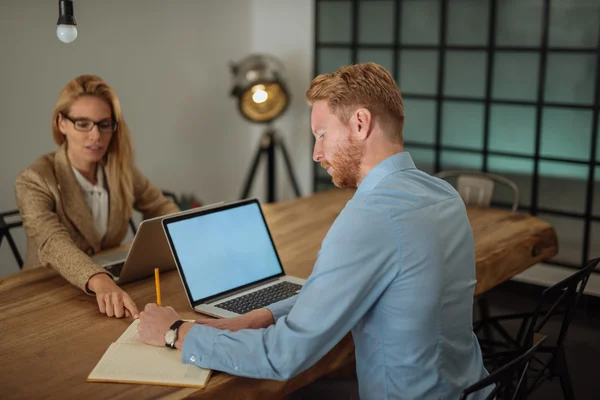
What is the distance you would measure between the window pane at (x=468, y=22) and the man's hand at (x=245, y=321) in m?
2.96

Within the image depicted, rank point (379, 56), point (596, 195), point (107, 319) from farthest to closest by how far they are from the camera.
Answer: point (379, 56) < point (596, 195) < point (107, 319)

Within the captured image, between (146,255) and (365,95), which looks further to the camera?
(146,255)

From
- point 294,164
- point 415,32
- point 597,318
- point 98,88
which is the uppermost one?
point 415,32

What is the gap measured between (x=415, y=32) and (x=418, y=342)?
3.25m

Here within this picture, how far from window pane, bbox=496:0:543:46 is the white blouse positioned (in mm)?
2561

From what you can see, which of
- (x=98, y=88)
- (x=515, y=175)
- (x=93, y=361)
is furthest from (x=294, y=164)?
(x=93, y=361)

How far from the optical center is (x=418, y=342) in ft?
5.37

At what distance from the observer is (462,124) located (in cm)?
444

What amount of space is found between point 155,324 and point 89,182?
1.11m

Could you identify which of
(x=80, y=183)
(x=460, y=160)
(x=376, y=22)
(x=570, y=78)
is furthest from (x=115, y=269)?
(x=376, y=22)

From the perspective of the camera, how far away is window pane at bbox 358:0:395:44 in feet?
15.2

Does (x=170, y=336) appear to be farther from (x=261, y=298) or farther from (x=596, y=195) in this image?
(x=596, y=195)

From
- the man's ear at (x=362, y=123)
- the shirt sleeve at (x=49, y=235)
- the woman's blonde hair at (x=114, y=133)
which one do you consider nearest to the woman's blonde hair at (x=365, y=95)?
the man's ear at (x=362, y=123)

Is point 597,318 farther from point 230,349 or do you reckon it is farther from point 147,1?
point 147,1
